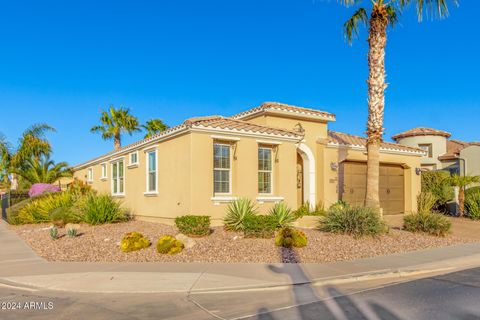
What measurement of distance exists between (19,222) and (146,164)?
25.4ft

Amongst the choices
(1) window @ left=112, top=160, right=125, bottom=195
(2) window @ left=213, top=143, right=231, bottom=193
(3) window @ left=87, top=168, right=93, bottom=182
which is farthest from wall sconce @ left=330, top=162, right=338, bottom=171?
(3) window @ left=87, top=168, right=93, bottom=182

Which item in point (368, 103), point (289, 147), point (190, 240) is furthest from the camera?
point (289, 147)

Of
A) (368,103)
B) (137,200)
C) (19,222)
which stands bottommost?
(19,222)

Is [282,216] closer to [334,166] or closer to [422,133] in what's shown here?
[334,166]

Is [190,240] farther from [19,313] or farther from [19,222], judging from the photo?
[19,222]

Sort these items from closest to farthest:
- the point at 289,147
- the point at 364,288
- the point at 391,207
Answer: the point at 364,288, the point at 289,147, the point at 391,207

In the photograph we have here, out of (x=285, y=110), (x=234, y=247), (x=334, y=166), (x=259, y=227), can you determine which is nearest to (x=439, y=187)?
(x=334, y=166)

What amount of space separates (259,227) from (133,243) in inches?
138

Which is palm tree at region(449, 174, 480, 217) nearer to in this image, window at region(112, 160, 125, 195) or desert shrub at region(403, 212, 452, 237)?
desert shrub at region(403, 212, 452, 237)

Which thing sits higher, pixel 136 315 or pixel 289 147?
pixel 289 147

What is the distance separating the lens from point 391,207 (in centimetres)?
2050

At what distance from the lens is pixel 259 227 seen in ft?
37.9

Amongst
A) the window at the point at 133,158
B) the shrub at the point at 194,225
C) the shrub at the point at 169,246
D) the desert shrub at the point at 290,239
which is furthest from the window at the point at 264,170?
the shrub at the point at 169,246

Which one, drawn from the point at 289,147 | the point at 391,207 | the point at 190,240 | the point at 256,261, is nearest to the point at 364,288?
the point at 256,261
